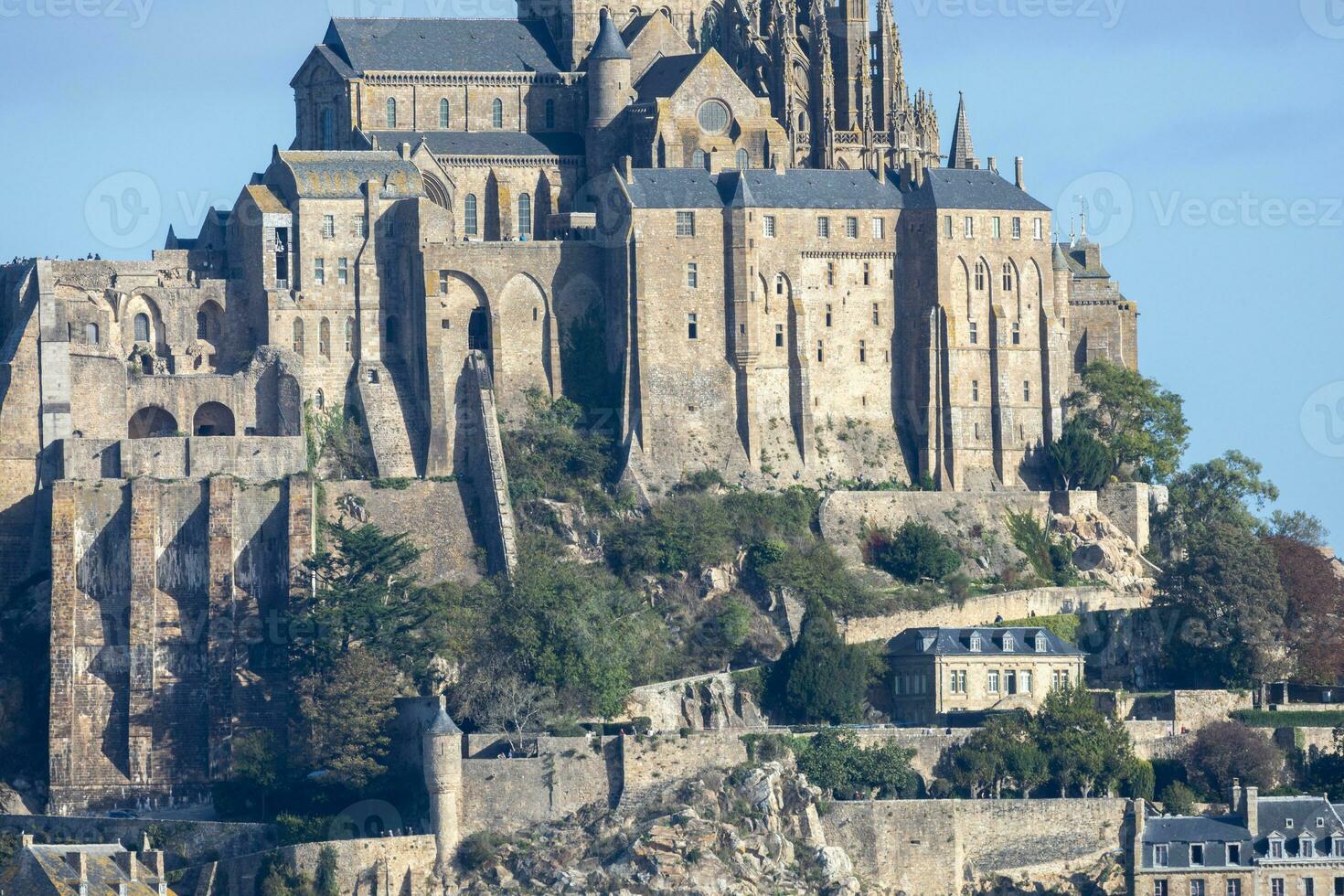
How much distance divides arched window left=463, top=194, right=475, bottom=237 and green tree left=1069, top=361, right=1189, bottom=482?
18383mm

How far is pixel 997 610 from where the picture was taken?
346 feet

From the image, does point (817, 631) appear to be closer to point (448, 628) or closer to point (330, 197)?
point (448, 628)

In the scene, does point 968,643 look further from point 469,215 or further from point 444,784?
point 469,215

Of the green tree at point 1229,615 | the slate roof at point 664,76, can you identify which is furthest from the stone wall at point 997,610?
the slate roof at point 664,76

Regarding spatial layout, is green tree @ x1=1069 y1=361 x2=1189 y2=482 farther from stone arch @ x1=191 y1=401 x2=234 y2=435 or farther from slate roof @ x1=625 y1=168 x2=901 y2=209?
stone arch @ x1=191 y1=401 x2=234 y2=435

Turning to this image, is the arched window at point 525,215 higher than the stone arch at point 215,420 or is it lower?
higher

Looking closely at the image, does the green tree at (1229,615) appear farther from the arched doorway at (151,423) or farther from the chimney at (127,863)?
the chimney at (127,863)

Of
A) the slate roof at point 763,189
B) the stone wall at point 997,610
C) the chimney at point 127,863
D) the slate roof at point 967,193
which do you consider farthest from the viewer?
the slate roof at point 967,193

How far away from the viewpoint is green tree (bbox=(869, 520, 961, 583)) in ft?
353

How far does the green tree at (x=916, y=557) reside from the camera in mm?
107562

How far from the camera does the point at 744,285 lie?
110 m

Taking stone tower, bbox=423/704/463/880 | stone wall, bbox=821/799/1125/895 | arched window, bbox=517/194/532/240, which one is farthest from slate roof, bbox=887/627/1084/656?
arched window, bbox=517/194/532/240

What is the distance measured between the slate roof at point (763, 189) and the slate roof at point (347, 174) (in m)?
6.34

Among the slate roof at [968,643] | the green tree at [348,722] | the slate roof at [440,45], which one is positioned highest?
the slate roof at [440,45]
